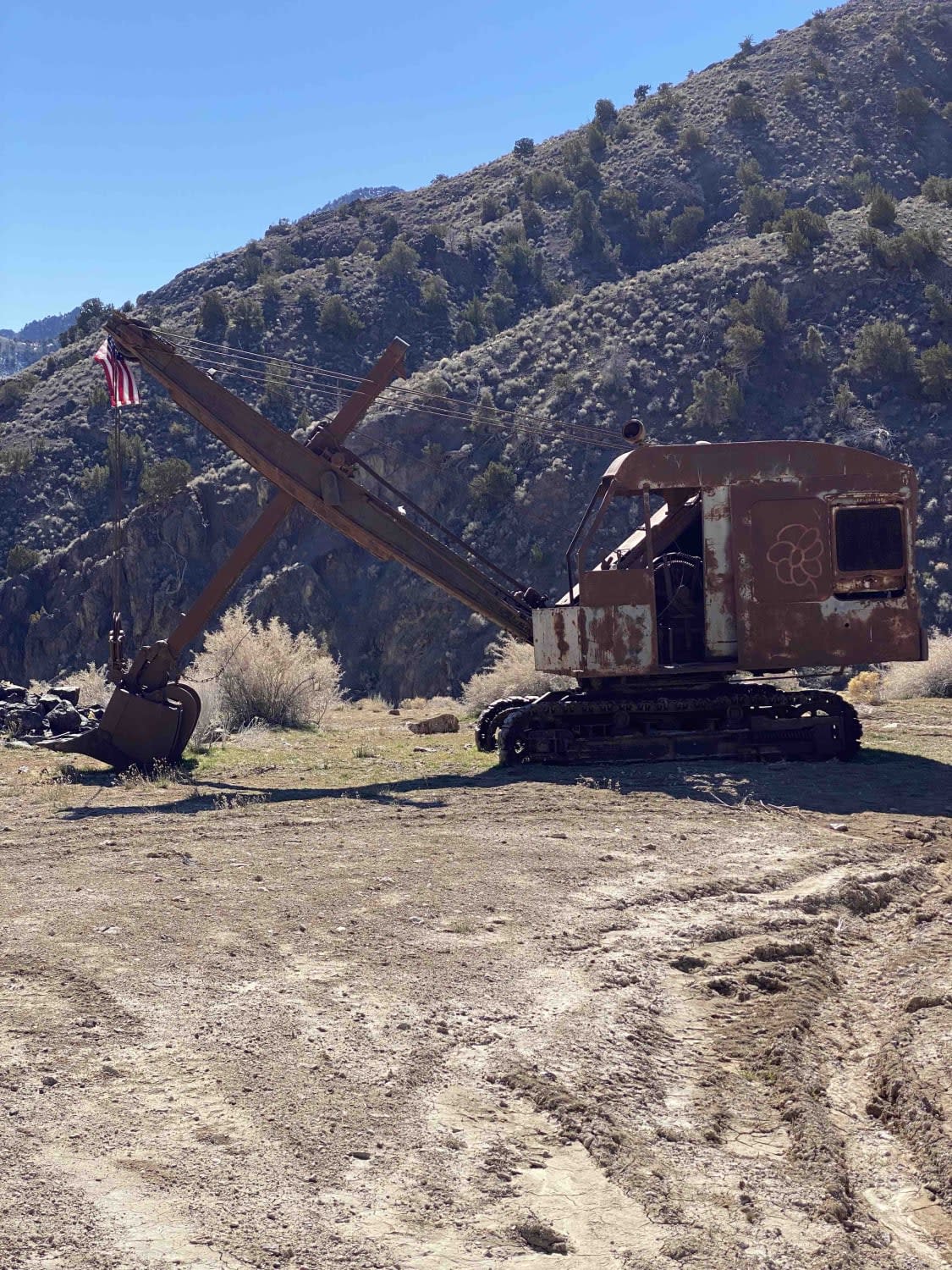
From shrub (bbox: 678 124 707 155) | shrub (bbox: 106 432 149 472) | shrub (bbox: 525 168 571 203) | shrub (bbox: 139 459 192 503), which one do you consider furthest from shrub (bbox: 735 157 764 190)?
shrub (bbox: 106 432 149 472)

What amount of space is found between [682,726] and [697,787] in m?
2.14

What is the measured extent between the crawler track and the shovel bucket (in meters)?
4.18

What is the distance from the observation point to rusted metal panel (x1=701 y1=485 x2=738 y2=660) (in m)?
14.7

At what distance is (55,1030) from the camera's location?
586 centimetres

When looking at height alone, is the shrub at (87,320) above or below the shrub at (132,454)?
above

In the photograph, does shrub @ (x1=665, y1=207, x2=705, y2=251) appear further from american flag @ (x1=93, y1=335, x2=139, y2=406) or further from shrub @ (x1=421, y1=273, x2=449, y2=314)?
american flag @ (x1=93, y1=335, x2=139, y2=406)

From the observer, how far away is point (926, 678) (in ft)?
74.8

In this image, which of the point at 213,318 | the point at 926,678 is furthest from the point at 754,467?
the point at 213,318

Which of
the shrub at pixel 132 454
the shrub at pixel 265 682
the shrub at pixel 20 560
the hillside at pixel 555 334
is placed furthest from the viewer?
the shrub at pixel 132 454

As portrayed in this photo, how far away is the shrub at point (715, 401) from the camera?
42.1 meters

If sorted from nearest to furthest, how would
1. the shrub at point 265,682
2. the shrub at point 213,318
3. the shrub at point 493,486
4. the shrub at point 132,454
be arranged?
the shrub at point 265,682
the shrub at point 493,486
the shrub at point 132,454
the shrub at point 213,318

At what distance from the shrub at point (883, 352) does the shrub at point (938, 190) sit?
10.3 metres

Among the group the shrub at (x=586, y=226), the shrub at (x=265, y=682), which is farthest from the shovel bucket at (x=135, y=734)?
the shrub at (x=586, y=226)

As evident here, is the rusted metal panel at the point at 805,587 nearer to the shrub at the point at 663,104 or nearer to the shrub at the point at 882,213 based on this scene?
the shrub at the point at 882,213
